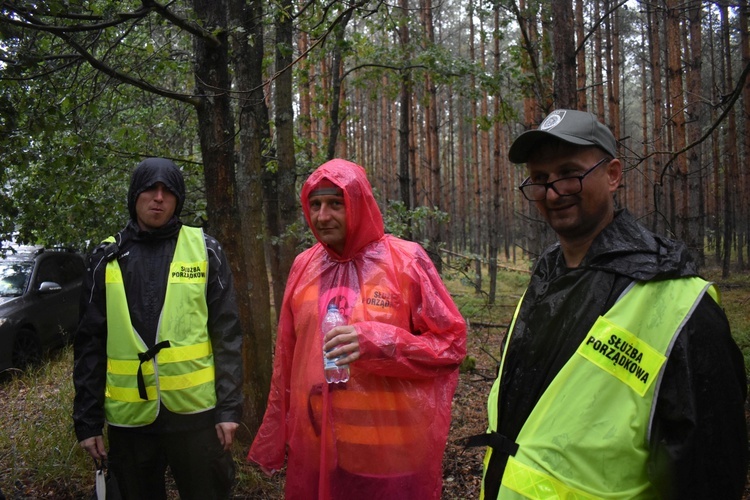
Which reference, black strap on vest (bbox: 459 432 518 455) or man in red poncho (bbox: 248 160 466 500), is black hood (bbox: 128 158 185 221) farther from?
black strap on vest (bbox: 459 432 518 455)

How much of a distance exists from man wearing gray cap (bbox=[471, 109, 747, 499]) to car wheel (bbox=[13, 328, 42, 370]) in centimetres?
787

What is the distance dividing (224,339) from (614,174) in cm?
195

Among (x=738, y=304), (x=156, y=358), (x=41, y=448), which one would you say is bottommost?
(x=738, y=304)

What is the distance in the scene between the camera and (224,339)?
267cm

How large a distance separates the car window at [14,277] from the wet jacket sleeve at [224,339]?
6.74m

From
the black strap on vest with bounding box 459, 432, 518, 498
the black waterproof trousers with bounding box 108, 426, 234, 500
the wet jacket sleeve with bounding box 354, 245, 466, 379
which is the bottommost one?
the black waterproof trousers with bounding box 108, 426, 234, 500

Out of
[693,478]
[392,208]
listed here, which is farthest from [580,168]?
[392,208]

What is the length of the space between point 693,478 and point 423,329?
4.59 feet

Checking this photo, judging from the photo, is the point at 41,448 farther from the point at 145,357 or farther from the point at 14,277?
the point at 14,277

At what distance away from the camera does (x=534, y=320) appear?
1567mm

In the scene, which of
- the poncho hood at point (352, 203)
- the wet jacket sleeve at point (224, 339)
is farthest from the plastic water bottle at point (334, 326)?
the wet jacket sleeve at point (224, 339)

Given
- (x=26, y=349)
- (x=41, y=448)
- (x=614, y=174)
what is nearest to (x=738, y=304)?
(x=614, y=174)

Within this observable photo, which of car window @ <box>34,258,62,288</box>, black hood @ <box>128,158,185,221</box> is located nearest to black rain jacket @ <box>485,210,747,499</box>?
black hood @ <box>128,158,185,221</box>

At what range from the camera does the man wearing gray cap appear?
1184 mm
